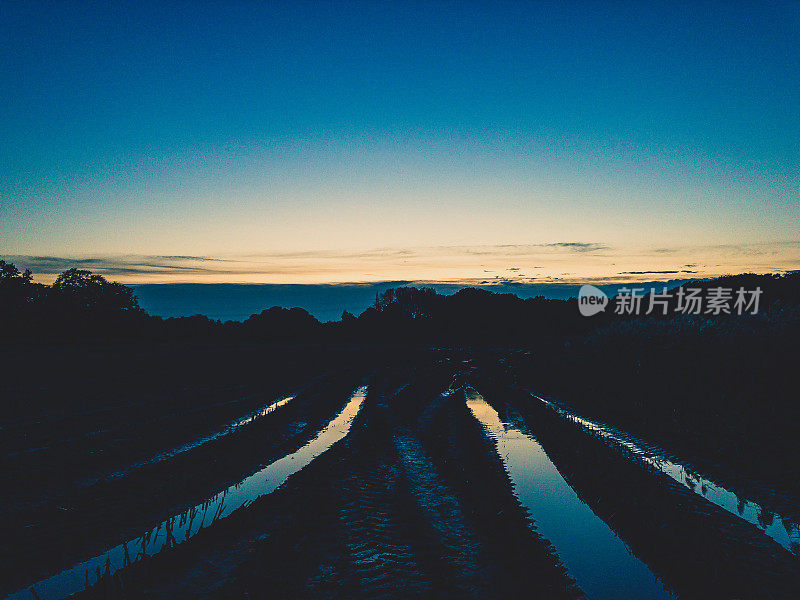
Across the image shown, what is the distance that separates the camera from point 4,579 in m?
5.95

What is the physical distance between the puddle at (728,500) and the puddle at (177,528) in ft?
23.1

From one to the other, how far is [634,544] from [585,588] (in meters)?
1.47

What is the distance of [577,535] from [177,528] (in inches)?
215

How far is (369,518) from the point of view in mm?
7773

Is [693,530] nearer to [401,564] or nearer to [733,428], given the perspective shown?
[401,564]

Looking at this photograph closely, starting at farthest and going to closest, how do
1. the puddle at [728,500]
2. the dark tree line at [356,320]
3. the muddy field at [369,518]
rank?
1. the dark tree line at [356,320]
2. the puddle at [728,500]
3. the muddy field at [369,518]

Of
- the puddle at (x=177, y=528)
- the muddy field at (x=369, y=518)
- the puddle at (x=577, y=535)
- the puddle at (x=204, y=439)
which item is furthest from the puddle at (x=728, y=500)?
the puddle at (x=204, y=439)

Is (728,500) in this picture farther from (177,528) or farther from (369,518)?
(177,528)

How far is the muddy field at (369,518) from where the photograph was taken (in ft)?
19.0

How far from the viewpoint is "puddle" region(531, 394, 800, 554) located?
7156mm

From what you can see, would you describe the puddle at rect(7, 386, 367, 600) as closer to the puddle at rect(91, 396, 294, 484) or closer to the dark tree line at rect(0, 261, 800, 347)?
the puddle at rect(91, 396, 294, 484)

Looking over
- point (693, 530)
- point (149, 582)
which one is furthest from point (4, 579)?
point (693, 530)
